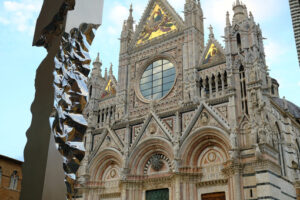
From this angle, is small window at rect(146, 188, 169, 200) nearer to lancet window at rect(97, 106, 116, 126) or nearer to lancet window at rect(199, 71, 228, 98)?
lancet window at rect(199, 71, 228, 98)

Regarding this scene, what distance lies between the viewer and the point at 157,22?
22.1 meters

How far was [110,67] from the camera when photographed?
77.9 feet

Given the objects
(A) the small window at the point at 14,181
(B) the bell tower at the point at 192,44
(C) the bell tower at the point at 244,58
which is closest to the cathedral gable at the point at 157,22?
(B) the bell tower at the point at 192,44

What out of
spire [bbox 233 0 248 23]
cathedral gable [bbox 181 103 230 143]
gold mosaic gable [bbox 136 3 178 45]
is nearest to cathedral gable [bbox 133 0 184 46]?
gold mosaic gable [bbox 136 3 178 45]

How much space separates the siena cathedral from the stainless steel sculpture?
44.0 feet

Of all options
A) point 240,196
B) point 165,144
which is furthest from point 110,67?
point 240,196

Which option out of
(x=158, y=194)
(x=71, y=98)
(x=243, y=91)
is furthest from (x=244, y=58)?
(x=71, y=98)

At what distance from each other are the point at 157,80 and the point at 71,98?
18.8 meters

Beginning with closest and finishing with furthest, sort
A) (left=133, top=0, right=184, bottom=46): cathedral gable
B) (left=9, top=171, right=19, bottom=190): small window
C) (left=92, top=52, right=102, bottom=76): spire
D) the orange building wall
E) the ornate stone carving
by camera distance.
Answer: the orange building wall → (left=9, top=171, right=19, bottom=190): small window → the ornate stone carving → (left=133, top=0, right=184, bottom=46): cathedral gable → (left=92, top=52, right=102, bottom=76): spire

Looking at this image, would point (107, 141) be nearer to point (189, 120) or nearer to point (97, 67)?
point (189, 120)

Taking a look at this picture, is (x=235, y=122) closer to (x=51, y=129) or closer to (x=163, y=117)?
(x=163, y=117)

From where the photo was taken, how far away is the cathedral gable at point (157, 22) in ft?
69.2

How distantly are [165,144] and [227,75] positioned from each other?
4854mm

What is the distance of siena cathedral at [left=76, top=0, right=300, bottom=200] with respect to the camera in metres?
15.0
